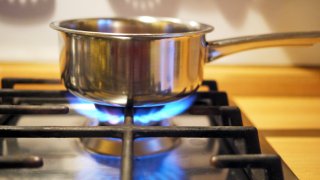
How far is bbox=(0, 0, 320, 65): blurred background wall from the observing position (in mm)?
→ 711

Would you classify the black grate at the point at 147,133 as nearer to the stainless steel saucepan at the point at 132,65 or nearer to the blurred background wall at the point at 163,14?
the stainless steel saucepan at the point at 132,65

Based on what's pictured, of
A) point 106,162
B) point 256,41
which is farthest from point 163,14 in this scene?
point 106,162

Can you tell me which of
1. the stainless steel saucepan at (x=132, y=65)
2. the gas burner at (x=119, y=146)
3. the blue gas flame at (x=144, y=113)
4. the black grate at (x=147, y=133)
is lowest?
the gas burner at (x=119, y=146)

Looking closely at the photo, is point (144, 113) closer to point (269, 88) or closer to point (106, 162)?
point (106, 162)

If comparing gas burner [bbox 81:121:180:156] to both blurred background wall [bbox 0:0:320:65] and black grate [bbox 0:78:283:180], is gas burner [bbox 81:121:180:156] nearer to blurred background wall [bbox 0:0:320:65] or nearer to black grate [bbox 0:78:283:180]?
black grate [bbox 0:78:283:180]

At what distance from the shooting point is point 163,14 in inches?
28.5

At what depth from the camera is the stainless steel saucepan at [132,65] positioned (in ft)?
1.44

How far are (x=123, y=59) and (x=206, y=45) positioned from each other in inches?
5.4

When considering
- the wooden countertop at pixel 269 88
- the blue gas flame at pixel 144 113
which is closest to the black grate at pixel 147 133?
the blue gas flame at pixel 144 113

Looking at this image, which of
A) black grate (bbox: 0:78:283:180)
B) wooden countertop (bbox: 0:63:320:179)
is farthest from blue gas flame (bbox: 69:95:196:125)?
wooden countertop (bbox: 0:63:320:179)

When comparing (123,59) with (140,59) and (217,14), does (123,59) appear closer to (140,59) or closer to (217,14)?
(140,59)

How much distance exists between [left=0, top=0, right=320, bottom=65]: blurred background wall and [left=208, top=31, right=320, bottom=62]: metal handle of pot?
191 mm

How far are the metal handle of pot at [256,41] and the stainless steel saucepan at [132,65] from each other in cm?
3

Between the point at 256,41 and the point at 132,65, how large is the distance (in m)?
0.20
